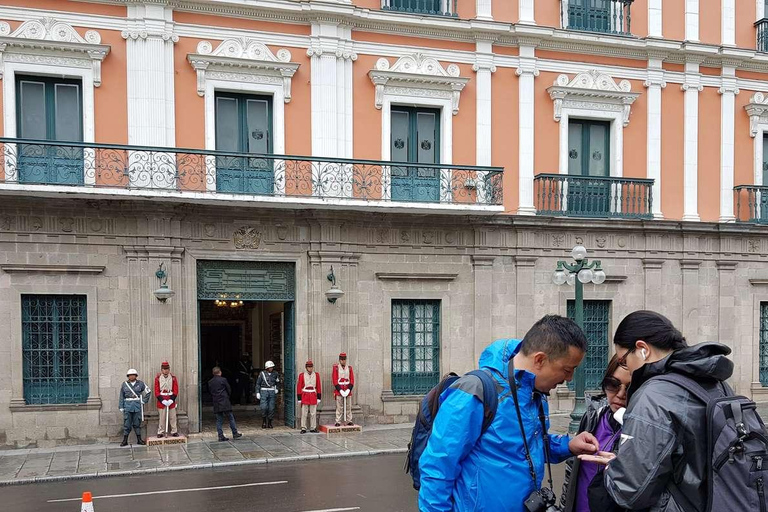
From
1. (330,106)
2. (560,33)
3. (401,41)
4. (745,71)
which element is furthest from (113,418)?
(745,71)

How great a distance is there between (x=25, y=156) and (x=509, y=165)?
35.0 ft

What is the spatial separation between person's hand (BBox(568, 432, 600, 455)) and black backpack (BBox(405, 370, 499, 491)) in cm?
59

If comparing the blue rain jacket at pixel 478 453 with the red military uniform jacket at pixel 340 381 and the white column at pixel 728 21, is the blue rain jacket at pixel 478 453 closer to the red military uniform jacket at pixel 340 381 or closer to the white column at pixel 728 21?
the red military uniform jacket at pixel 340 381

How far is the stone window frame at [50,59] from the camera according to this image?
43.1 feet

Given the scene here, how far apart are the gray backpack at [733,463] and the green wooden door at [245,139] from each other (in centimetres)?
1243

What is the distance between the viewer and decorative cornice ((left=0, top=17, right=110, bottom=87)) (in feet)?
43.0

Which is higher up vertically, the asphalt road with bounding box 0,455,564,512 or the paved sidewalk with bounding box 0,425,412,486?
the asphalt road with bounding box 0,455,564,512

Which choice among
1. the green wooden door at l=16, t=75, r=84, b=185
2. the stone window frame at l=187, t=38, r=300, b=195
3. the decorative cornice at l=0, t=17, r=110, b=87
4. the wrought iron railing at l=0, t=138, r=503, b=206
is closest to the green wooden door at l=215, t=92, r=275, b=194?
the wrought iron railing at l=0, t=138, r=503, b=206

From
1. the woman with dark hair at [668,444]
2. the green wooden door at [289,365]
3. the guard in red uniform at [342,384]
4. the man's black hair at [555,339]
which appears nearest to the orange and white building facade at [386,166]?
the green wooden door at [289,365]

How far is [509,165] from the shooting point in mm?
16234

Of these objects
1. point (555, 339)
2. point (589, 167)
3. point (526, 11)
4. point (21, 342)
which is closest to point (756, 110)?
point (589, 167)

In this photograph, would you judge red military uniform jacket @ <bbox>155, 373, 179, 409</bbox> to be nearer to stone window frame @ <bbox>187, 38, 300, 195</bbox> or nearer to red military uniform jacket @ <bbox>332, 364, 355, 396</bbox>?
red military uniform jacket @ <bbox>332, 364, 355, 396</bbox>

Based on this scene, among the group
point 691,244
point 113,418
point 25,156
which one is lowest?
point 113,418

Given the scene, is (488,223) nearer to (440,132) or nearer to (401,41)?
(440,132)
